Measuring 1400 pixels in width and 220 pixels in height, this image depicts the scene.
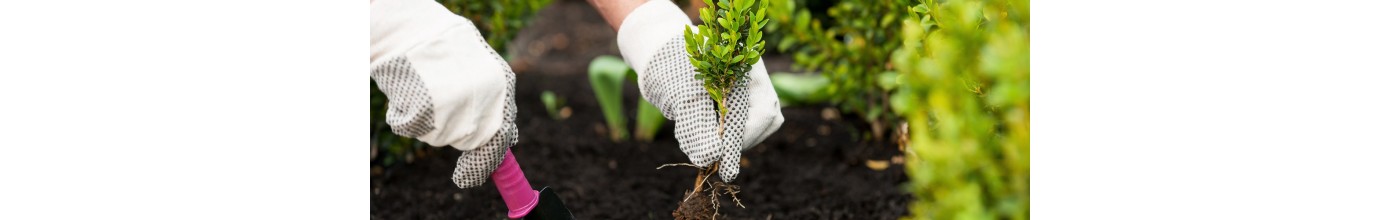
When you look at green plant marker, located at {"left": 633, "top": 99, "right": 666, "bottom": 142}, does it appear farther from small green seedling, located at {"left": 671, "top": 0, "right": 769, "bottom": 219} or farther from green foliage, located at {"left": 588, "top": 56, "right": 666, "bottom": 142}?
small green seedling, located at {"left": 671, "top": 0, "right": 769, "bottom": 219}

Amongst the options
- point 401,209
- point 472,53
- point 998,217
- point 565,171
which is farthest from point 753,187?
point 998,217

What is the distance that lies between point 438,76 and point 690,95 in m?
0.35

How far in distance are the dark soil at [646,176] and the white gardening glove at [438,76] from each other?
0.52 meters

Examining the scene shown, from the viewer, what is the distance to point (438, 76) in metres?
1.47

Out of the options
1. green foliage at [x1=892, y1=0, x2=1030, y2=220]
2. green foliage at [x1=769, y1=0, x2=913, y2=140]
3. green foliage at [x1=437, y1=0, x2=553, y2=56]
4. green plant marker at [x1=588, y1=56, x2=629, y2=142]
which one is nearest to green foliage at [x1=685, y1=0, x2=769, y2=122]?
green foliage at [x1=892, y1=0, x2=1030, y2=220]

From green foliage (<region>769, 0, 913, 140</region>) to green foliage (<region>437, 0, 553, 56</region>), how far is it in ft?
2.33

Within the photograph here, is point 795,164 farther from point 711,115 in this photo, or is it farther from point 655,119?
point 711,115

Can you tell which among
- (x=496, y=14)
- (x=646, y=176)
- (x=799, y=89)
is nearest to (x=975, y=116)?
(x=646, y=176)

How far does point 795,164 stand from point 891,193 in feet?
1.43

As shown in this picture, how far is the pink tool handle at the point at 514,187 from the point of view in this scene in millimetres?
1722

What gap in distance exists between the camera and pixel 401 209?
255 centimetres

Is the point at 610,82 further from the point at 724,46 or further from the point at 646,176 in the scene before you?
the point at 724,46

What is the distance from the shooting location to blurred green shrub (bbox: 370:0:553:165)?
2.77 meters

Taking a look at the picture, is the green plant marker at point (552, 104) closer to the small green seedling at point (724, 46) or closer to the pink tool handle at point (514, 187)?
the pink tool handle at point (514, 187)
